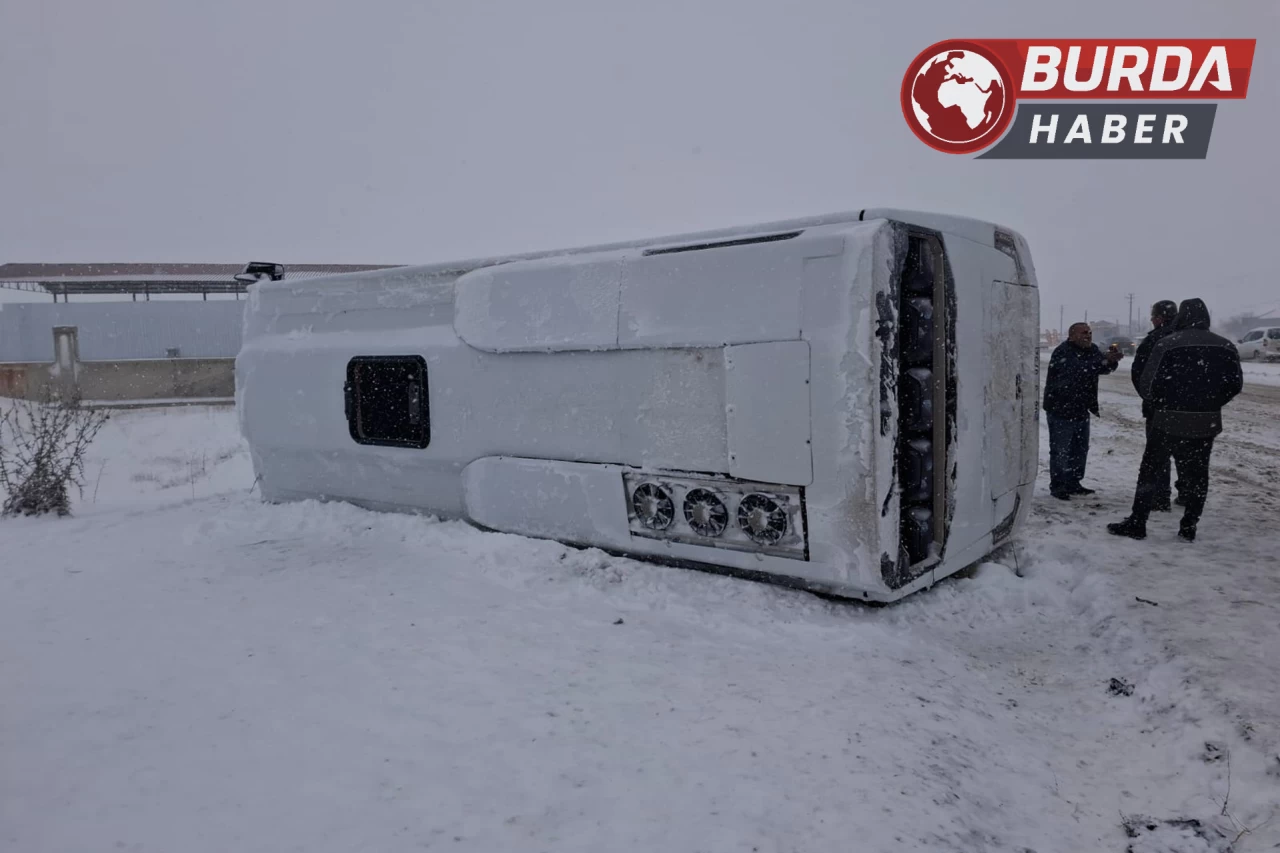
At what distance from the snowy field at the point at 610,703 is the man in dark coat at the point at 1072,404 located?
1.91m

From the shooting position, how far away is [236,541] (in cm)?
489

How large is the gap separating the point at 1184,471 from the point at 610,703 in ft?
15.1

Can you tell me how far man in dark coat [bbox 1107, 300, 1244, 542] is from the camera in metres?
4.96

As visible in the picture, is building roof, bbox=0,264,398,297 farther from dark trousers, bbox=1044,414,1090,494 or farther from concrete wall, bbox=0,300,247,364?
dark trousers, bbox=1044,414,1090,494

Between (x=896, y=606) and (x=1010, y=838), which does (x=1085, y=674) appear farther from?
(x=1010, y=838)

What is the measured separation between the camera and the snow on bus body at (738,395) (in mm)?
3207

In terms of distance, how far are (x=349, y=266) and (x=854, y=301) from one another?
114 ft

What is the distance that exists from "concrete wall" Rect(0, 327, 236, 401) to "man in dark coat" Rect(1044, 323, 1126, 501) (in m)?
22.3

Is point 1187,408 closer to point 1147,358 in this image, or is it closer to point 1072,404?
point 1147,358

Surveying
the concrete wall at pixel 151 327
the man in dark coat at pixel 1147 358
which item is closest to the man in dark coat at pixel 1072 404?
the man in dark coat at pixel 1147 358

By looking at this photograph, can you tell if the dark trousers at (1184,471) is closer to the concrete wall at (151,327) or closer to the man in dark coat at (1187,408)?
the man in dark coat at (1187,408)

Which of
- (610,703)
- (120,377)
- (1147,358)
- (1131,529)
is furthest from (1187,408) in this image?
(120,377)

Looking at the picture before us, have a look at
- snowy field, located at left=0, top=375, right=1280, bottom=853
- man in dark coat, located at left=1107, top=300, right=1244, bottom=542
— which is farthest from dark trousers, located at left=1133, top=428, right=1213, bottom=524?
snowy field, located at left=0, top=375, right=1280, bottom=853

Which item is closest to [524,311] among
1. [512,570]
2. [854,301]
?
[512,570]
